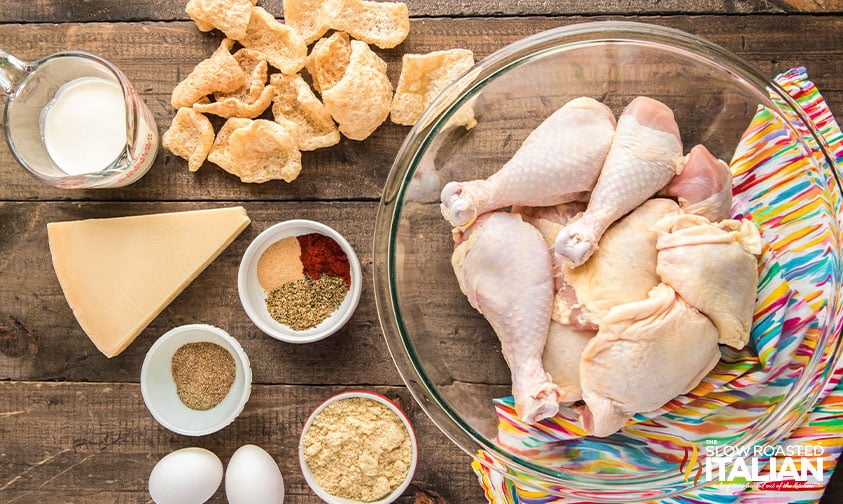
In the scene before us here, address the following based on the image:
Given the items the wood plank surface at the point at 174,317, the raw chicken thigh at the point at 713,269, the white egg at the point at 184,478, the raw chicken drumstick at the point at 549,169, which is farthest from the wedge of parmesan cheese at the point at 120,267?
the raw chicken thigh at the point at 713,269

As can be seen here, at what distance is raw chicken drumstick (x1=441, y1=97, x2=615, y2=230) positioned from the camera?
1.15m

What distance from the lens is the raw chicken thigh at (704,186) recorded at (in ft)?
3.73

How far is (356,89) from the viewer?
1.35m

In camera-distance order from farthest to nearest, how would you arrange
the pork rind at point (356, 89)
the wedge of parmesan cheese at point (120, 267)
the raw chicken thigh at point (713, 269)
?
the wedge of parmesan cheese at point (120, 267) < the pork rind at point (356, 89) < the raw chicken thigh at point (713, 269)

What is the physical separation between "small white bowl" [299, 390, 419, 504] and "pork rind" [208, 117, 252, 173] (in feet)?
1.79

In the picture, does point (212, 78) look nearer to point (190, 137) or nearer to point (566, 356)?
point (190, 137)

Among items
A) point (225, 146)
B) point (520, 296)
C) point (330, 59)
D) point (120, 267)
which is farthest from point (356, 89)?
point (120, 267)

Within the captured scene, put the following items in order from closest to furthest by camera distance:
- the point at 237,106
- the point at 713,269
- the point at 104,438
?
the point at 713,269, the point at 237,106, the point at 104,438

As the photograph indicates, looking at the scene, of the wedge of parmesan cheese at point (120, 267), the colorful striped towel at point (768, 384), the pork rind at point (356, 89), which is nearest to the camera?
the colorful striped towel at point (768, 384)

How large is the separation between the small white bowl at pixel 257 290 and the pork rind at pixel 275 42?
1.13 ft

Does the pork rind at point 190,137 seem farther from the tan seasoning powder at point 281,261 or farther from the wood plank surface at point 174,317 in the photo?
the tan seasoning powder at point 281,261

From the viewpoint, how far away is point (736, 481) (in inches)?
50.1

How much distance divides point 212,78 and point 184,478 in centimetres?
85

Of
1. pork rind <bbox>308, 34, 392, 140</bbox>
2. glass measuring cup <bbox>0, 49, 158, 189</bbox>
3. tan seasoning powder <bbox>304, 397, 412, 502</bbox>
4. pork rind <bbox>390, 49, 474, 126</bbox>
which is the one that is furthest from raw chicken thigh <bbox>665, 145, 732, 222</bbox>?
glass measuring cup <bbox>0, 49, 158, 189</bbox>
